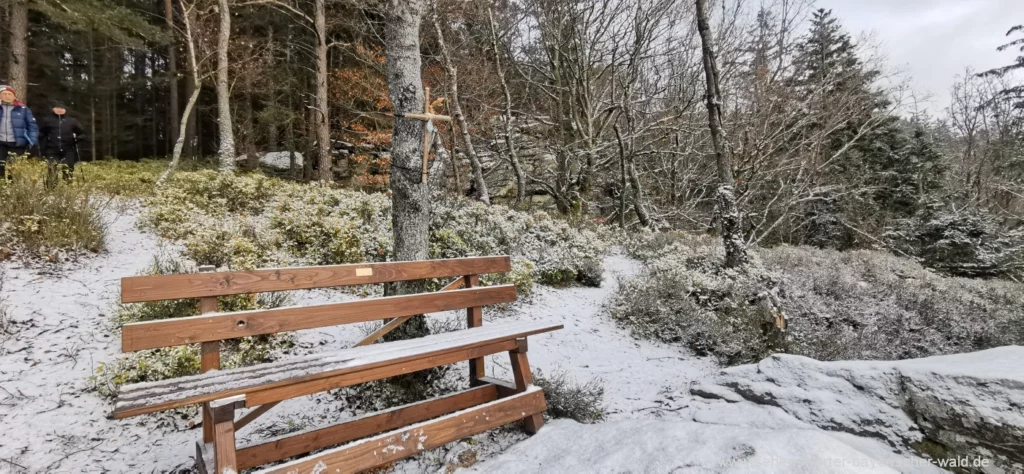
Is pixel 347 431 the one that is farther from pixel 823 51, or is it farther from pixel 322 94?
pixel 823 51

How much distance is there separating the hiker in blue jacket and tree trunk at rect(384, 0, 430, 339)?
7858 mm

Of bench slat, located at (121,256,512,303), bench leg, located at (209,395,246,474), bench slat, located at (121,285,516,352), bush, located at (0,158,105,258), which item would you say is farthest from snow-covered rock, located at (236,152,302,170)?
bench leg, located at (209,395,246,474)

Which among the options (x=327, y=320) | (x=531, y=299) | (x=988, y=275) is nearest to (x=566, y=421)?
(x=327, y=320)

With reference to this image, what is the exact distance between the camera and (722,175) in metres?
6.34

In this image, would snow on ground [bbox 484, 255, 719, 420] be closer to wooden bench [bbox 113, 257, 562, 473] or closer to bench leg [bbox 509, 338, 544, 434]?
bench leg [bbox 509, 338, 544, 434]

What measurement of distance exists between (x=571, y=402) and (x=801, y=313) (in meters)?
3.73

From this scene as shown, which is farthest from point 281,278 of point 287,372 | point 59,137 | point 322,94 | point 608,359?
point 322,94

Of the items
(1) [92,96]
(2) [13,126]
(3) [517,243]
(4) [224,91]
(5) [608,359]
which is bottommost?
(5) [608,359]

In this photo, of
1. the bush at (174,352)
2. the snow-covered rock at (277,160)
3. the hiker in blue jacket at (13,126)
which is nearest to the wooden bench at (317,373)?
the bush at (174,352)

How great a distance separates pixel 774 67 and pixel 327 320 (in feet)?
47.6

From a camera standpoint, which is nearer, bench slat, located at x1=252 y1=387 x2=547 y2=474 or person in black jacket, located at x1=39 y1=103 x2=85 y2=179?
bench slat, located at x1=252 y1=387 x2=547 y2=474

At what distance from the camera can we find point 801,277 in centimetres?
721

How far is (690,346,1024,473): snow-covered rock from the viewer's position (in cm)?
216

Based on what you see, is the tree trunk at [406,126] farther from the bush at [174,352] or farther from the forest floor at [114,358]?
the forest floor at [114,358]
